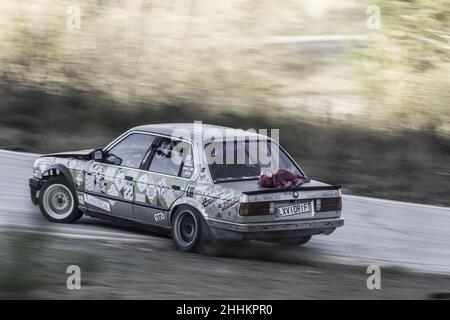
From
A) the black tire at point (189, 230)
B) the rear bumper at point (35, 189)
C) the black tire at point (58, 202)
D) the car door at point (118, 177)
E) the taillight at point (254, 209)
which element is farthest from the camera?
the rear bumper at point (35, 189)

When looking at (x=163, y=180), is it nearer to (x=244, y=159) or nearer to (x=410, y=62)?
(x=244, y=159)

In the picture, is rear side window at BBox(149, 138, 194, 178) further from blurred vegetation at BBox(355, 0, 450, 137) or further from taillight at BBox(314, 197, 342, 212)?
blurred vegetation at BBox(355, 0, 450, 137)

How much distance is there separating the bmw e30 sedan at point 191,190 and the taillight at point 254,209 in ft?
0.03

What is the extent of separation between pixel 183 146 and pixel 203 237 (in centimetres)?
115

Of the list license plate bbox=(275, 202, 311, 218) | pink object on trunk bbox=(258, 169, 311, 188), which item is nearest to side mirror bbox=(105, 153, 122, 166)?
pink object on trunk bbox=(258, 169, 311, 188)

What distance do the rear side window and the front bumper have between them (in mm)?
759

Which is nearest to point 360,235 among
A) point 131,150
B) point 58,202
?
point 131,150

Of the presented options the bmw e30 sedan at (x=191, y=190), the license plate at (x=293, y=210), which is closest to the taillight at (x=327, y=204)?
the bmw e30 sedan at (x=191, y=190)

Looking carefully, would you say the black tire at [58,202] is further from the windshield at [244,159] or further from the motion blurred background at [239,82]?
the motion blurred background at [239,82]

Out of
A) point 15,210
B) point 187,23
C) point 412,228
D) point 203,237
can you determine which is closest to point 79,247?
point 203,237

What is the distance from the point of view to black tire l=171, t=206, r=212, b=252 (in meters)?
9.15

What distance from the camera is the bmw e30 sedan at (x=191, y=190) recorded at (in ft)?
29.6

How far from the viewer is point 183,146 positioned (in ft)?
31.7
